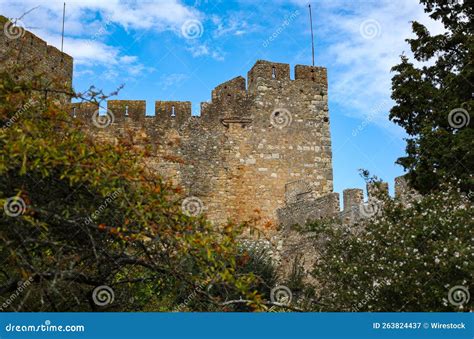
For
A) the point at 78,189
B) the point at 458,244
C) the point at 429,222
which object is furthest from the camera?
the point at 429,222

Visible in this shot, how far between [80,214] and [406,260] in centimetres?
574

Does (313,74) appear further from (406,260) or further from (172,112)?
(406,260)

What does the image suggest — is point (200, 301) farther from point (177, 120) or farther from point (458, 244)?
point (177, 120)

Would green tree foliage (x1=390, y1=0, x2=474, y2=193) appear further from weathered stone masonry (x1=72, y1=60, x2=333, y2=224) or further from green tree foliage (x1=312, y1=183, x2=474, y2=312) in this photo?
weathered stone masonry (x1=72, y1=60, x2=333, y2=224)

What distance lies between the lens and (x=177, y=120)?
18.2 meters

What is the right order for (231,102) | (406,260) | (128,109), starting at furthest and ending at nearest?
(128,109) → (231,102) → (406,260)

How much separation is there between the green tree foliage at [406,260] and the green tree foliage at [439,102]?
124cm

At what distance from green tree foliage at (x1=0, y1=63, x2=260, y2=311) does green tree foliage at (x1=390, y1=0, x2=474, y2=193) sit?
298 inches

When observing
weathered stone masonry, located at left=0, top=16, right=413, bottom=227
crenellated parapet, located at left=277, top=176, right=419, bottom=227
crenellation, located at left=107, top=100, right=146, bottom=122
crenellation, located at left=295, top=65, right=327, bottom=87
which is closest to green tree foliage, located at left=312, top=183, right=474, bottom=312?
crenellated parapet, located at left=277, top=176, right=419, bottom=227

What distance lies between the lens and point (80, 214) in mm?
3518

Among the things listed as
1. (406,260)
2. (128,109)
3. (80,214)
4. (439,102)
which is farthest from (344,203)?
(80,214)
